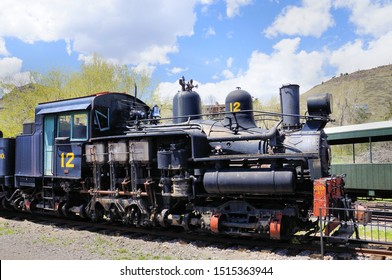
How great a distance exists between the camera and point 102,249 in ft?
26.3

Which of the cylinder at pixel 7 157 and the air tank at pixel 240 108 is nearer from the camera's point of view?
the air tank at pixel 240 108

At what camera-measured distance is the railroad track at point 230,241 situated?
23.8ft

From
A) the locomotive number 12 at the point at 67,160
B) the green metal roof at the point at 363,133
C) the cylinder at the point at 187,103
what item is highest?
the cylinder at the point at 187,103

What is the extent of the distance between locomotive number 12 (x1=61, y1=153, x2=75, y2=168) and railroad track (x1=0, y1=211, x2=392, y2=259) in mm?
1806

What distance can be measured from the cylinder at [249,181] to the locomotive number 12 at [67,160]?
14.2 ft

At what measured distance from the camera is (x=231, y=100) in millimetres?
9094

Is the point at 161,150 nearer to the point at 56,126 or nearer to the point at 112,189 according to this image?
the point at 112,189

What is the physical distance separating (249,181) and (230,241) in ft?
5.74

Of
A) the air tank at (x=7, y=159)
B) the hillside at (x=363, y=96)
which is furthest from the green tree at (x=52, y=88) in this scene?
the hillside at (x=363, y=96)

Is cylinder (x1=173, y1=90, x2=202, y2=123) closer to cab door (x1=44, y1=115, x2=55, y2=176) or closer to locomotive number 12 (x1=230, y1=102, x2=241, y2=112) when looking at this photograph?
locomotive number 12 (x1=230, y1=102, x2=241, y2=112)

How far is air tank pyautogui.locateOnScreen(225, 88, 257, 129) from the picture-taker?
29.3ft

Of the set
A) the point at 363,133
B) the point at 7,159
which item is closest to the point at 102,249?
the point at 7,159

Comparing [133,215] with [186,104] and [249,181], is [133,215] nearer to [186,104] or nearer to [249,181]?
[186,104]

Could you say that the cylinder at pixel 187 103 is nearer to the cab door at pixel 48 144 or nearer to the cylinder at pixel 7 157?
the cab door at pixel 48 144
